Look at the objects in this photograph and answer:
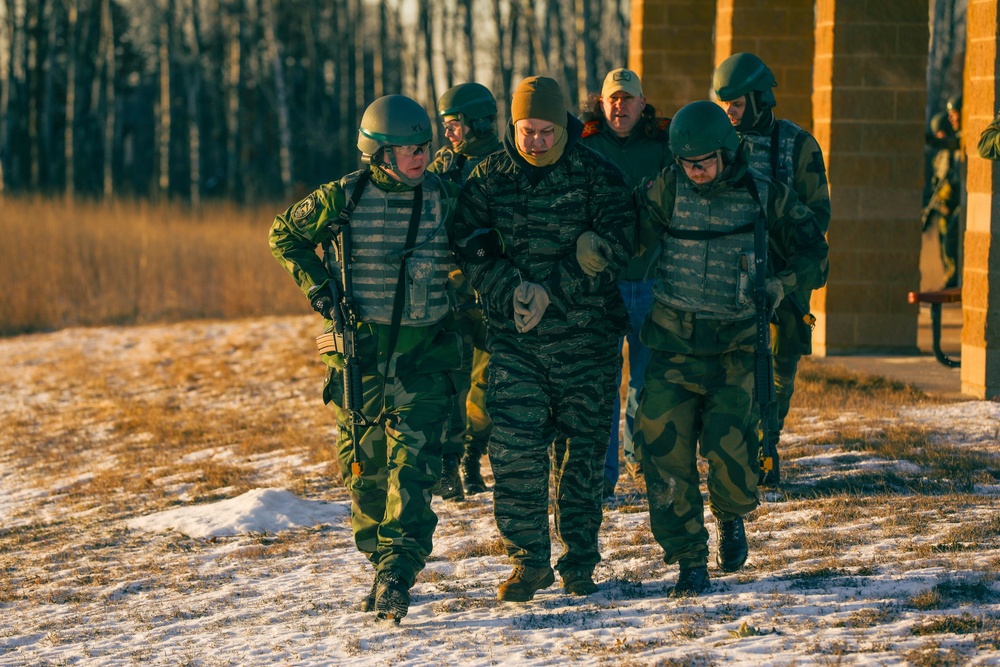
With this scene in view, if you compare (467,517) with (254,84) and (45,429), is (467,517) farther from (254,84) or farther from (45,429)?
(254,84)

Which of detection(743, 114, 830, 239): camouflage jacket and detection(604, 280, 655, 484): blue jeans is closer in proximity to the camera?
detection(743, 114, 830, 239): camouflage jacket

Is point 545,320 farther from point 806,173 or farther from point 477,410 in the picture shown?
point 477,410

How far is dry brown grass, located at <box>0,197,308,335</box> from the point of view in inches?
681

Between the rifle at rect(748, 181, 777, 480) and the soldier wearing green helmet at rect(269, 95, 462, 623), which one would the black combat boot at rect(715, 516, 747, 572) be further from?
the soldier wearing green helmet at rect(269, 95, 462, 623)

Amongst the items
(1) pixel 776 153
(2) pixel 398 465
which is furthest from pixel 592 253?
(1) pixel 776 153

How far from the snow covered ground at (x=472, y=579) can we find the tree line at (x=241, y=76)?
90.6 feet

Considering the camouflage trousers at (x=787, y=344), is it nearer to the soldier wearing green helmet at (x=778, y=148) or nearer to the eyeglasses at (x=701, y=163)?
the soldier wearing green helmet at (x=778, y=148)

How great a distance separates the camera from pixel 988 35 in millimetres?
8734

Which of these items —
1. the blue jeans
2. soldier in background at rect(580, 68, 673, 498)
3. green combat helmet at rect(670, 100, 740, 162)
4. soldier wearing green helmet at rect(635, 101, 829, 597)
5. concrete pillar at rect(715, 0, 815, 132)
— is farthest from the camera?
concrete pillar at rect(715, 0, 815, 132)

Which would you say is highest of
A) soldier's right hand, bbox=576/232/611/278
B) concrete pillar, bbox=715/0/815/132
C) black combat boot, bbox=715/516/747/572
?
concrete pillar, bbox=715/0/815/132

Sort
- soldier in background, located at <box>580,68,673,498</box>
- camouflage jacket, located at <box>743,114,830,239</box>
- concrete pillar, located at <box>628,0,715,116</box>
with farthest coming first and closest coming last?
1. concrete pillar, located at <box>628,0,715,116</box>
2. soldier in background, located at <box>580,68,673,498</box>
3. camouflage jacket, located at <box>743,114,830,239</box>

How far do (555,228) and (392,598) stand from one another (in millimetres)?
1512

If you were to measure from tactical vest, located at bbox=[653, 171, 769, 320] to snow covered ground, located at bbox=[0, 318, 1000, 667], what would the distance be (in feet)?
3.61

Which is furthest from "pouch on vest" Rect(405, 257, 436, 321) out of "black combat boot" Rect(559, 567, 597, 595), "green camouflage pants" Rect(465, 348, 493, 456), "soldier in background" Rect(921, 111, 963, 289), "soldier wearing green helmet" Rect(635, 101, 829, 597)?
"soldier in background" Rect(921, 111, 963, 289)
